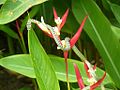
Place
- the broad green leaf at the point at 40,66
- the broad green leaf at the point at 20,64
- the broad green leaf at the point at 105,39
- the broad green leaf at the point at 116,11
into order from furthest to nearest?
1. the broad green leaf at the point at 116,11
2. the broad green leaf at the point at 105,39
3. the broad green leaf at the point at 20,64
4. the broad green leaf at the point at 40,66

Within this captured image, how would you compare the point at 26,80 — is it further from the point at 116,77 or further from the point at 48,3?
the point at 116,77

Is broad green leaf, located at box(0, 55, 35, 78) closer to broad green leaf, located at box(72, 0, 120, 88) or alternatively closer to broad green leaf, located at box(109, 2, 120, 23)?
broad green leaf, located at box(72, 0, 120, 88)

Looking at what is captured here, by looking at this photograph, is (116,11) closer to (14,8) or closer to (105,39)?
(105,39)

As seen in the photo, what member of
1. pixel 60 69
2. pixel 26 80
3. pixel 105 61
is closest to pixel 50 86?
pixel 60 69

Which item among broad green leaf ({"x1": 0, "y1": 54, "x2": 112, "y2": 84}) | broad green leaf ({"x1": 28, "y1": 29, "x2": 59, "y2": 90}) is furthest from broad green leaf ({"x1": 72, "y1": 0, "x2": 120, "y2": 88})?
broad green leaf ({"x1": 28, "y1": 29, "x2": 59, "y2": 90})

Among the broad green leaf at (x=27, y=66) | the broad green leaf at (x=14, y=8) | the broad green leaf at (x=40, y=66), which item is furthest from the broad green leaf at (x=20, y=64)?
the broad green leaf at (x=40, y=66)

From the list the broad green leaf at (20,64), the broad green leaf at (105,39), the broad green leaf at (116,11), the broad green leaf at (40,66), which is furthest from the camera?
the broad green leaf at (116,11)

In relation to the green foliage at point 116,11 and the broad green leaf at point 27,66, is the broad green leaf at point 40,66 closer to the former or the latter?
the broad green leaf at point 27,66
